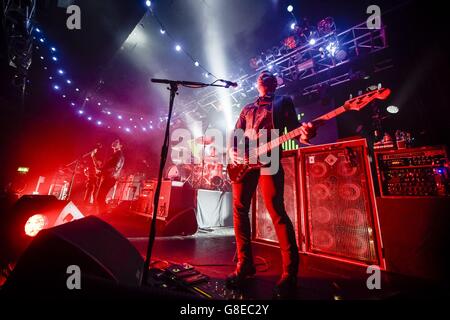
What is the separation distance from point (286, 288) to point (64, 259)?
1.70 metres

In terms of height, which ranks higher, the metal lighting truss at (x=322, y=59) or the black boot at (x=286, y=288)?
the metal lighting truss at (x=322, y=59)

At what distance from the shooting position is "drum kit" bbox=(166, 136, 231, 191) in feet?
23.9

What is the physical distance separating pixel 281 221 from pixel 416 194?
1.73 meters

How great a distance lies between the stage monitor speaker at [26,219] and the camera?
5.45 ft

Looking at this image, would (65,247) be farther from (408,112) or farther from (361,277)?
(408,112)

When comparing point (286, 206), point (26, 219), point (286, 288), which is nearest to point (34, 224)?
point (26, 219)

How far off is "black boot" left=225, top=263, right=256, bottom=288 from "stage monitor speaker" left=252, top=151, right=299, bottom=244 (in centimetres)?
143

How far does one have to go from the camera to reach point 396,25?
566 centimetres

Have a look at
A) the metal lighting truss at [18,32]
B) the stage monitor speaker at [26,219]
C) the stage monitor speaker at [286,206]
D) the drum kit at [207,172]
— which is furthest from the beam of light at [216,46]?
the stage monitor speaker at [26,219]

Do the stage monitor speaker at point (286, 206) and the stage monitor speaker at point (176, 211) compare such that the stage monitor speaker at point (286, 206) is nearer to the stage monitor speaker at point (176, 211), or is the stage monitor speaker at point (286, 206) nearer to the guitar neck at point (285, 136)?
the guitar neck at point (285, 136)

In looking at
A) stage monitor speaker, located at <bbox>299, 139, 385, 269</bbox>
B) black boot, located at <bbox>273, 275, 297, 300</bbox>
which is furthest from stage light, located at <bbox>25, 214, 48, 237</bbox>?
stage monitor speaker, located at <bbox>299, 139, 385, 269</bbox>

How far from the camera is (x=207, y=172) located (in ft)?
26.0

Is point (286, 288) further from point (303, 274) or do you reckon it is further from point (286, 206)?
point (286, 206)
